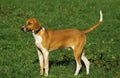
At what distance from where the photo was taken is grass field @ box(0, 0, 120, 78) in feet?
38.8

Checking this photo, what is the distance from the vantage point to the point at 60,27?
1891cm

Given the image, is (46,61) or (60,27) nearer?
(46,61)

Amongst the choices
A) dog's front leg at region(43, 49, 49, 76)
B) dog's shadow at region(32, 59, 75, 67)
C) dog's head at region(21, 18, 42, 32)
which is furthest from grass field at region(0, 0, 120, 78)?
dog's head at region(21, 18, 42, 32)

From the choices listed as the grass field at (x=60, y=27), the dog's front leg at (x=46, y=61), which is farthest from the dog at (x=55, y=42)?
the grass field at (x=60, y=27)

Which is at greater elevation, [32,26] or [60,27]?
[32,26]

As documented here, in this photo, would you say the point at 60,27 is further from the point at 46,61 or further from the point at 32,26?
the point at 32,26

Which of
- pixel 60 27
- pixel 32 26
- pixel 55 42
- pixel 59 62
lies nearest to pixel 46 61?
pixel 55 42

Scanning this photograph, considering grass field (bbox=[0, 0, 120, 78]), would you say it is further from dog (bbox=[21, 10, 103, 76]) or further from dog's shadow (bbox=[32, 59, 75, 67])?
dog (bbox=[21, 10, 103, 76])

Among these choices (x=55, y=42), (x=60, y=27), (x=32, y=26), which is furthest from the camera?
(x=60, y=27)

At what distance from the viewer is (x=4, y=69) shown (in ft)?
37.2

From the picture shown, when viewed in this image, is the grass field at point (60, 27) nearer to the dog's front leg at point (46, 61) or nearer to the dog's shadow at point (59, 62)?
the dog's shadow at point (59, 62)

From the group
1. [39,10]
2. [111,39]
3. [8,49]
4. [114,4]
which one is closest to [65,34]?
[8,49]

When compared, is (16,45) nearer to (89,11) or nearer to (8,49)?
(8,49)

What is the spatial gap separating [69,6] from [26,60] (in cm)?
1156
